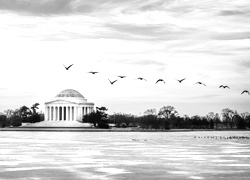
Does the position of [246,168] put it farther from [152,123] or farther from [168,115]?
[168,115]

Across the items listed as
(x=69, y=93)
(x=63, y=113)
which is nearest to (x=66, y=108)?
(x=63, y=113)

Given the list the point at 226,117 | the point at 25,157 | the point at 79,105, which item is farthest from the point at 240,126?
the point at 25,157

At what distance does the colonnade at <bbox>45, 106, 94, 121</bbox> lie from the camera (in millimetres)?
188100

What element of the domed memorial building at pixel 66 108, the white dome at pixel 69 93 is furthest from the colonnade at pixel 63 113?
the white dome at pixel 69 93

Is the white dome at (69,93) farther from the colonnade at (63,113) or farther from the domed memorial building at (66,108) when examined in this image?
the colonnade at (63,113)

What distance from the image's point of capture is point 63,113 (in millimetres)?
189000

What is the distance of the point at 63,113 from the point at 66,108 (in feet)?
6.97

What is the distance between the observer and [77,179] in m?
23.3

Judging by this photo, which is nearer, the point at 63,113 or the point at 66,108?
the point at 66,108

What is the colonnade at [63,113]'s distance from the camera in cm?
18810

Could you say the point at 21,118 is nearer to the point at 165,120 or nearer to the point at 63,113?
the point at 63,113

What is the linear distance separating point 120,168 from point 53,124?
5476 inches

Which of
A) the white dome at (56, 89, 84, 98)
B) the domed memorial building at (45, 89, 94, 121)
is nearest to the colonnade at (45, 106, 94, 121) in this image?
the domed memorial building at (45, 89, 94, 121)

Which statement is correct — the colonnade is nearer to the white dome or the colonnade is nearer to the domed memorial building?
the domed memorial building
